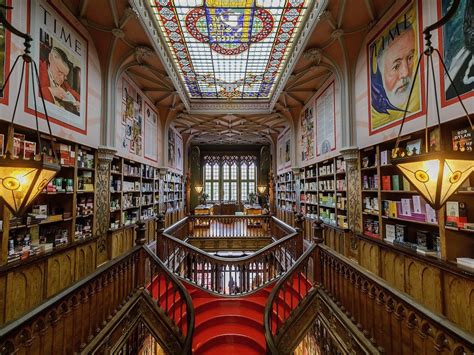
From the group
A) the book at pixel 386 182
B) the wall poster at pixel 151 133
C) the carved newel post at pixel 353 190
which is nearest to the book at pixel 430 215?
the book at pixel 386 182

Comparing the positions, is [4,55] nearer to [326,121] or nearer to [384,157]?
[384,157]

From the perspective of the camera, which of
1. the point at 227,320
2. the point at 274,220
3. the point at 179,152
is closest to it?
the point at 227,320

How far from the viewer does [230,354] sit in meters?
3.72

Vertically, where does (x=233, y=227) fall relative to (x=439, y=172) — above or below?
below

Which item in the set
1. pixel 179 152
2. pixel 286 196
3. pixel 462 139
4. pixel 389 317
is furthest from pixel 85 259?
pixel 179 152

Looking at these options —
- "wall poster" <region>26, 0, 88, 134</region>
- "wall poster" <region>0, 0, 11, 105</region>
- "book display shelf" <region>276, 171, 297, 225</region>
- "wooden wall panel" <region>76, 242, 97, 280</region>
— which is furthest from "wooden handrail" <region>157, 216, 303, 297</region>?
"book display shelf" <region>276, 171, 297, 225</region>

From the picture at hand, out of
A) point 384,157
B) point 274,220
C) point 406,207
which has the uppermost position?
point 384,157

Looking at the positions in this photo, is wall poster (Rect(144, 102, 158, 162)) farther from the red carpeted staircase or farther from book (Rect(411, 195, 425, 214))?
book (Rect(411, 195, 425, 214))

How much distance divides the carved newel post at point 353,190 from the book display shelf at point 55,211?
5437 millimetres

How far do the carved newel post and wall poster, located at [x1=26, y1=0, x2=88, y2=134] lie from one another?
545cm

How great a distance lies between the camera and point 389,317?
7.47 feet

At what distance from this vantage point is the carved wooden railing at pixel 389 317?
1641mm

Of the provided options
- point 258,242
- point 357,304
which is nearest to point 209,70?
point 258,242

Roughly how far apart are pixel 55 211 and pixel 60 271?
3.35 feet
